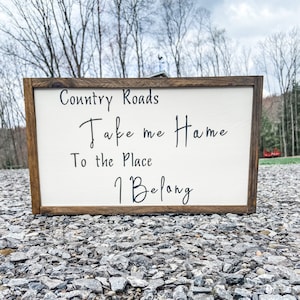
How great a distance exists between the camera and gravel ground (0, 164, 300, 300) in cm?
90

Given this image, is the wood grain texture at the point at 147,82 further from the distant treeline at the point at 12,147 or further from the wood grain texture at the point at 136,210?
the distant treeline at the point at 12,147

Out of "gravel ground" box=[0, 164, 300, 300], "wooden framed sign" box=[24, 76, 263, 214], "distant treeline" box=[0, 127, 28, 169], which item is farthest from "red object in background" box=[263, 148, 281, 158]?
"wooden framed sign" box=[24, 76, 263, 214]

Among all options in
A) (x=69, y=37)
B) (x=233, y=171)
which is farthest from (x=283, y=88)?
(x=233, y=171)

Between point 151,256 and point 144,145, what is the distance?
79 cm

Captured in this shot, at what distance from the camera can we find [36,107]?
1702 mm

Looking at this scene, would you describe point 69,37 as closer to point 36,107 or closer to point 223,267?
point 36,107

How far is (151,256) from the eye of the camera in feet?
3.79

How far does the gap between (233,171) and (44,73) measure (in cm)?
860

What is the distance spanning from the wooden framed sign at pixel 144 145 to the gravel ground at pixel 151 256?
0.39 feet

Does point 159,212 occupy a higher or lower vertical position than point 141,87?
lower

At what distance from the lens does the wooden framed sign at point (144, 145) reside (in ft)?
5.61

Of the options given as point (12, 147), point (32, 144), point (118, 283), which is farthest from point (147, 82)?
point (12, 147)

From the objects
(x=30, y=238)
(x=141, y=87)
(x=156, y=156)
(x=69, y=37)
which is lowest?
(x=30, y=238)

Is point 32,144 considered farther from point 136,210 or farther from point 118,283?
point 118,283
